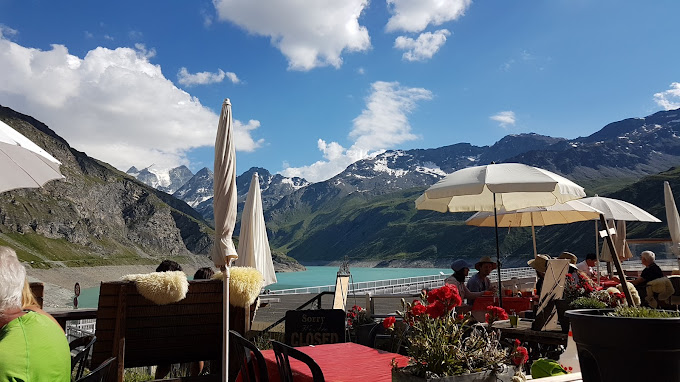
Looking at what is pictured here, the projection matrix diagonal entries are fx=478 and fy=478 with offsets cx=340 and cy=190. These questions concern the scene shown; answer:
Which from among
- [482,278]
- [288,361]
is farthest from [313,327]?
[482,278]

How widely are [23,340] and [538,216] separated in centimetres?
1011

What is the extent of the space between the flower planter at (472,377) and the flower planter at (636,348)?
43 centimetres

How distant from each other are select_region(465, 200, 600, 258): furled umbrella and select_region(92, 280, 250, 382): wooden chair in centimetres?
644

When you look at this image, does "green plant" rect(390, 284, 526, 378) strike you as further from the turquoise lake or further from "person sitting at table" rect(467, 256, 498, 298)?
the turquoise lake

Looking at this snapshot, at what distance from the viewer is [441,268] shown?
5728 inches

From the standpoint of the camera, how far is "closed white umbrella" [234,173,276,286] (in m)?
7.72

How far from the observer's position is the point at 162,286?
4.13 m

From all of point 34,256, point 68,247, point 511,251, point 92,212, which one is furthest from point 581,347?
point 511,251

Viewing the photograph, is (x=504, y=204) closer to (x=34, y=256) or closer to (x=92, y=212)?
(x=34, y=256)

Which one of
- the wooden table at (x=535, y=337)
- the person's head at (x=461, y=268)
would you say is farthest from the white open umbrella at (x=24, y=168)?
the person's head at (x=461, y=268)

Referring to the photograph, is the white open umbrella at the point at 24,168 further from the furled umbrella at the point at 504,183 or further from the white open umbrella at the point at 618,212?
the white open umbrella at the point at 618,212

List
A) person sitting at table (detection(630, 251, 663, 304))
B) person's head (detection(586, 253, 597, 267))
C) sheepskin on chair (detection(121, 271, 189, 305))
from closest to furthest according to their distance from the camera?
sheepskin on chair (detection(121, 271, 189, 305)), person sitting at table (detection(630, 251, 663, 304)), person's head (detection(586, 253, 597, 267))

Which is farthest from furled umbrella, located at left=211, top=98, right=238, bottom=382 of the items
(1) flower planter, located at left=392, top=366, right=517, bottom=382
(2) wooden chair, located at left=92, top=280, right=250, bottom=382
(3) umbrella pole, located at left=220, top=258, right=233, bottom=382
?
(1) flower planter, located at left=392, top=366, right=517, bottom=382

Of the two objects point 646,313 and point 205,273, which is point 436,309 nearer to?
point 646,313
